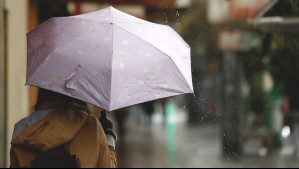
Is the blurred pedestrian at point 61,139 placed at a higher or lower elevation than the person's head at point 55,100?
lower

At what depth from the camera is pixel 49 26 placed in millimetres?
3393

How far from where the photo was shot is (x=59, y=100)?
3.17m

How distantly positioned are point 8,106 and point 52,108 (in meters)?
5.36

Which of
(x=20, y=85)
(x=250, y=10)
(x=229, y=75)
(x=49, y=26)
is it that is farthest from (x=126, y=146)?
(x=49, y=26)

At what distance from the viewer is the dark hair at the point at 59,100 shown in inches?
124

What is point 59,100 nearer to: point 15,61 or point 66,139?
point 66,139

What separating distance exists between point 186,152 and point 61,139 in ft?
36.2

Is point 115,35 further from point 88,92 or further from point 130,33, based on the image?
point 88,92

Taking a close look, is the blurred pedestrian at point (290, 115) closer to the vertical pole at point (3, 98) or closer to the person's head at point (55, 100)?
the vertical pole at point (3, 98)

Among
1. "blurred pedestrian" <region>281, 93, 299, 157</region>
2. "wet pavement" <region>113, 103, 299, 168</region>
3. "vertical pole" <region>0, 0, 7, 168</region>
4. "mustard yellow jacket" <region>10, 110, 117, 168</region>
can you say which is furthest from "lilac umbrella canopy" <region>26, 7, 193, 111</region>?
"blurred pedestrian" <region>281, 93, 299, 157</region>

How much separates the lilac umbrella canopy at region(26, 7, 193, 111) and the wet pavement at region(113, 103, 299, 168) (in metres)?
4.89

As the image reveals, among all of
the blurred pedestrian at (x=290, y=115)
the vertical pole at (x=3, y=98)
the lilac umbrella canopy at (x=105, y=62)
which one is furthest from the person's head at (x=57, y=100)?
the blurred pedestrian at (x=290, y=115)

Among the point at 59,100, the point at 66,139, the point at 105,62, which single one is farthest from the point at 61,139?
the point at 105,62

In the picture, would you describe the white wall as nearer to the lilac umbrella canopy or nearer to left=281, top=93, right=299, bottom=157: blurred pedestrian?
the lilac umbrella canopy
